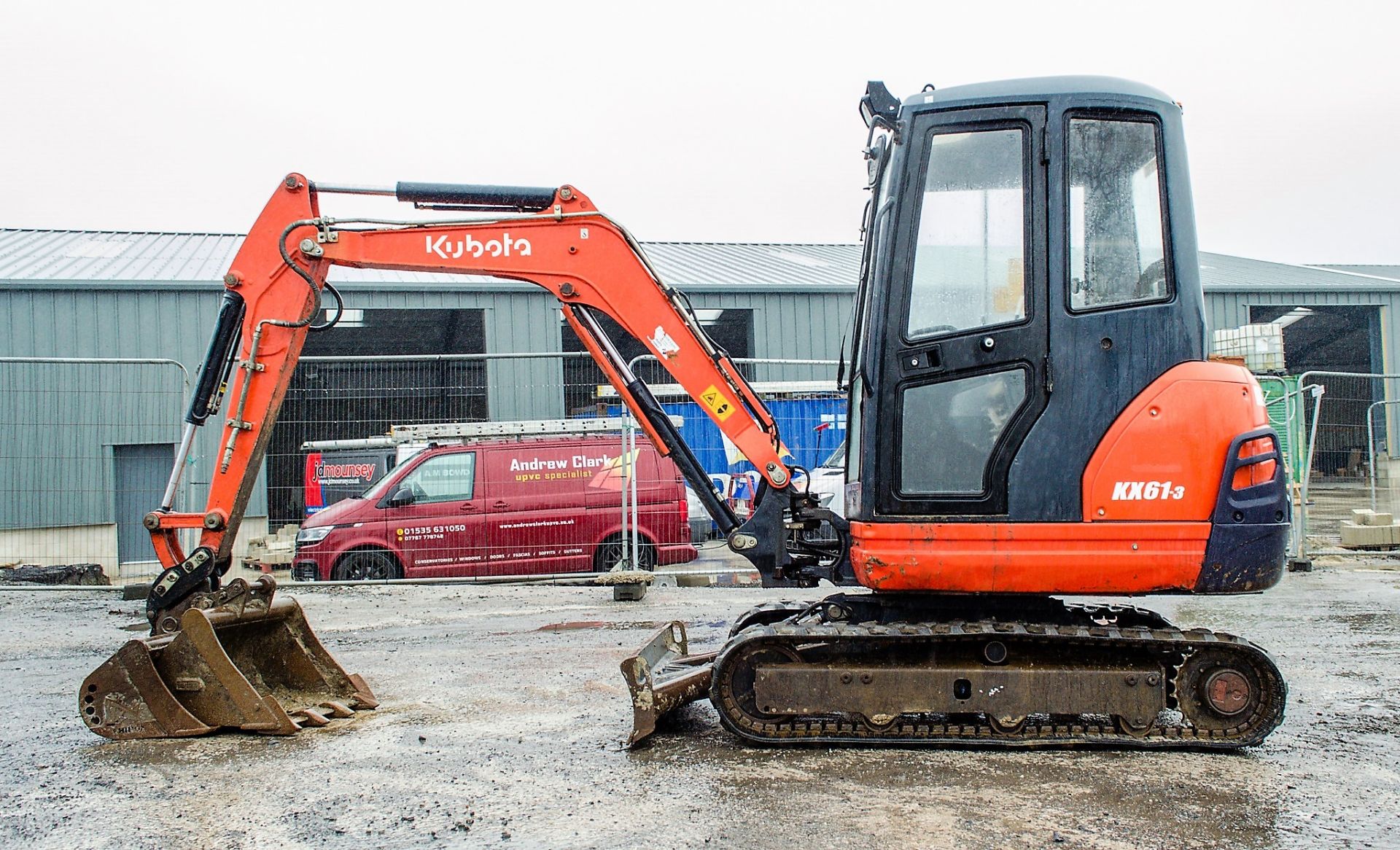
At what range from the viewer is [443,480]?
11.5m

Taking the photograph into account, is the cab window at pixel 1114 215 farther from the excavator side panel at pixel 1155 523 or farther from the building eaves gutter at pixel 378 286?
the building eaves gutter at pixel 378 286

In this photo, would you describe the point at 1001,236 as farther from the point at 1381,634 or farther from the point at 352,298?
the point at 352,298

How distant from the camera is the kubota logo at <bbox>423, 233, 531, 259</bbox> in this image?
205 inches

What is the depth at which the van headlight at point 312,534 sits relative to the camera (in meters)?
11.1

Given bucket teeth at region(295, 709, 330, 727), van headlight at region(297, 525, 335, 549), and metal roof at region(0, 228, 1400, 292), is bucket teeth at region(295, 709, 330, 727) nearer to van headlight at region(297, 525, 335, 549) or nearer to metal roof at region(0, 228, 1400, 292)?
van headlight at region(297, 525, 335, 549)

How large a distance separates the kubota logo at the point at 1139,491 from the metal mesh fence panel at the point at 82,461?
9.13 meters

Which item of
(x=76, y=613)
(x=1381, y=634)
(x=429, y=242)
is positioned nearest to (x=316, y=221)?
(x=429, y=242)

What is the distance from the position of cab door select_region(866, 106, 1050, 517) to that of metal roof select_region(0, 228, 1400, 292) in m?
12.4

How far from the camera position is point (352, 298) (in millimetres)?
18172

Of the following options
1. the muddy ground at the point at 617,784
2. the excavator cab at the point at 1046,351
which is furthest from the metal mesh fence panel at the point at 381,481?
the excavator cab at the point at 1046,351

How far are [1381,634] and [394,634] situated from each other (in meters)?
6.80

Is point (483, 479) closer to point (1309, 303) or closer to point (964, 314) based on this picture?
point (964, 314)

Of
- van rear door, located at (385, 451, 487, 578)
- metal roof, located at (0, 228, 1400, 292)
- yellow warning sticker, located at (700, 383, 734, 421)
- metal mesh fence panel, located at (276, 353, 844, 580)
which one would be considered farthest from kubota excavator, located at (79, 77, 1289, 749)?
metal roof, located at (0, 228, 1400, 292)

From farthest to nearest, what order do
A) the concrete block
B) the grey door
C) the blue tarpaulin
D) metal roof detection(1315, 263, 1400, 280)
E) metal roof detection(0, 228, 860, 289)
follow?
metal roof detection(1315, 263, 1400, 280)
metal roof detection(0, 228, 860, 289)
the concrete block
the blue tarpaulin
the grey door
